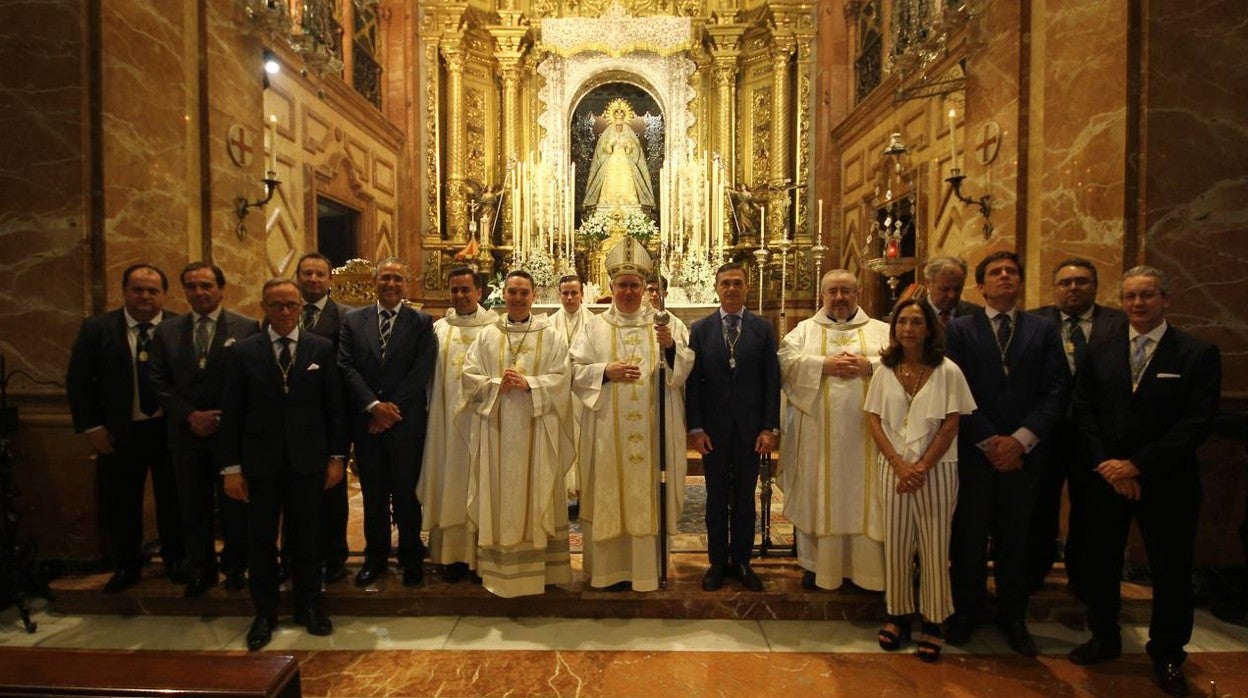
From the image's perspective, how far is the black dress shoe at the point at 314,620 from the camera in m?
3.61

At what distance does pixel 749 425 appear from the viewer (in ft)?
12.6

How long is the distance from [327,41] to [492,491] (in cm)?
639

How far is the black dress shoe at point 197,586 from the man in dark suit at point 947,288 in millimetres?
4524

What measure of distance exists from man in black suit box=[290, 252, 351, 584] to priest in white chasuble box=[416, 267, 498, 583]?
0.53m

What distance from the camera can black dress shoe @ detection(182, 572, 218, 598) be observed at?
3846mm

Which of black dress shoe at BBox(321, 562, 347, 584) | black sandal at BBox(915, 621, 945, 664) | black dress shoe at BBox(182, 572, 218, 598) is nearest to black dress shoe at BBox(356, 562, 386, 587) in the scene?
black dress shoe at BBox(321, 562, 347, 584)

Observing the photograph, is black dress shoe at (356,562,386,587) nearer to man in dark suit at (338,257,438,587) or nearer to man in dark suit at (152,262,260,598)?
man in dark suit at (338,257,438,587)

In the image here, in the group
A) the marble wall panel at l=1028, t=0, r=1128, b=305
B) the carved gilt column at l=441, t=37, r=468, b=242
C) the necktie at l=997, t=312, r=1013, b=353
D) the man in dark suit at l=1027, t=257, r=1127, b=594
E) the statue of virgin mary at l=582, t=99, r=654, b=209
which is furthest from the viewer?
the statue of virgin mary at l=582, t=99, r=654, b=209

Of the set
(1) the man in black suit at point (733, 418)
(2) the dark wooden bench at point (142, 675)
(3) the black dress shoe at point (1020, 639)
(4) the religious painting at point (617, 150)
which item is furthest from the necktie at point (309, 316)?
(4) the religious painting at point (617, 150)

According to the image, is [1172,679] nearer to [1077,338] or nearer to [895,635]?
[895,635]

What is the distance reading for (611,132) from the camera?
37.0ft

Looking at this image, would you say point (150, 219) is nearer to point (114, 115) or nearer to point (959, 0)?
point (114, 115)

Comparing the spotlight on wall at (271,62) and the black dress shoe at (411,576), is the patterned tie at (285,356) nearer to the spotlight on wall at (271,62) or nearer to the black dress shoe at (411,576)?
the black dress shoe at (411,576)

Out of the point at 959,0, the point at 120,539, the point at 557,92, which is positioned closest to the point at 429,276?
the point at 557,92
